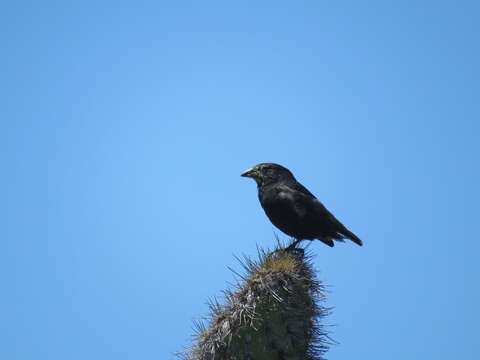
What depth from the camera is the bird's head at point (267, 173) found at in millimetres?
7504

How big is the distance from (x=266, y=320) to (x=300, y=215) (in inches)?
107

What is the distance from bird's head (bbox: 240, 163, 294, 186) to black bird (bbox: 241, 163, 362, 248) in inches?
5.7

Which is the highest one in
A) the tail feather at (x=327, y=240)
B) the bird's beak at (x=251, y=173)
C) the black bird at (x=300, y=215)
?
the bird's beak at (x=251, y=173)

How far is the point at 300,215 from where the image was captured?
7.01 metres

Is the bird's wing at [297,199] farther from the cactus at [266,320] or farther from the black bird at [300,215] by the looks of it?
the cactus at [266,320]

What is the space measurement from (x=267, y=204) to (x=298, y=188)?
1.53 ft

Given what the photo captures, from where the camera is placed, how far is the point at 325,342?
4.68 meters

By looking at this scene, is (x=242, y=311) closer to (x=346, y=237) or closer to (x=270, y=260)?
(x=270, y=260)

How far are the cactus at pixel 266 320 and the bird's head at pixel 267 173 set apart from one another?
2.66 meters

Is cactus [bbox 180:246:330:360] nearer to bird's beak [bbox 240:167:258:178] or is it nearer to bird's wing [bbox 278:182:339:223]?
bird's wing [bbox 278:182:339:223]

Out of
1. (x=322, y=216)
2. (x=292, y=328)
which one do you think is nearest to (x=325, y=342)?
(x=292, y=328)

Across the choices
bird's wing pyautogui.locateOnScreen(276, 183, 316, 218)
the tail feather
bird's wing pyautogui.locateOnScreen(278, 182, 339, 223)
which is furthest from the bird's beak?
the tail feather

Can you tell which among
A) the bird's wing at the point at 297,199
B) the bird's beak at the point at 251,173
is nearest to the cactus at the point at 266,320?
the bird's wing at the point at 297,199

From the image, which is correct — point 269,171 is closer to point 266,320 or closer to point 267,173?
point 267,173
